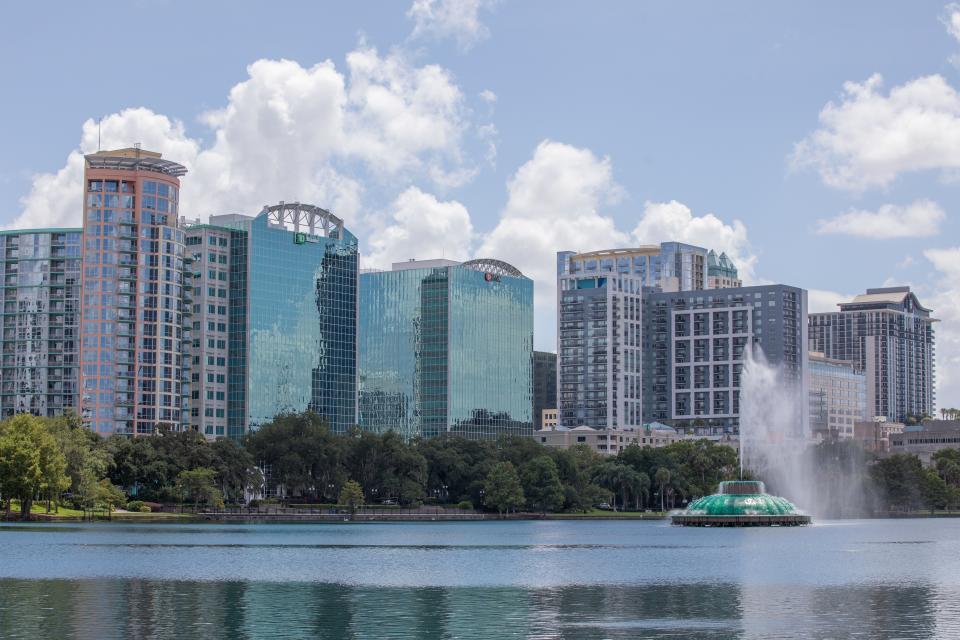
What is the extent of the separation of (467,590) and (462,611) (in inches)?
547

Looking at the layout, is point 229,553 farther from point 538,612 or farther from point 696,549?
point 538,612

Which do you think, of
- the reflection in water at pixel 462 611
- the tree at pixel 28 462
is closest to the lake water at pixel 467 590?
the reflection in water at pixel 462 611

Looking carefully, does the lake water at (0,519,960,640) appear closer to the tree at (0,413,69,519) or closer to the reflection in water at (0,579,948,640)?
the reflection in water at (0,579,948,640)

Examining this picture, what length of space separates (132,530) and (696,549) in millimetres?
76477

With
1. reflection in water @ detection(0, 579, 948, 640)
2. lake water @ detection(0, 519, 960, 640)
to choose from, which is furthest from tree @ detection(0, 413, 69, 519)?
reflection in water @ detection(0, 579, 948, 640)

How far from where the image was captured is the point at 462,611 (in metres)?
78.7

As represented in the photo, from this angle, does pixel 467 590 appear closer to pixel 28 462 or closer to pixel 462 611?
pixel 462 611

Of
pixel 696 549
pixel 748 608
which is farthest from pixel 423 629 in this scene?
pixel 696 549

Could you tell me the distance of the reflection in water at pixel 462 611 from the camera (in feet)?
225

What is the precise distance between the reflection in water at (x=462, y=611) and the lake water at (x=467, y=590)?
0.12 m

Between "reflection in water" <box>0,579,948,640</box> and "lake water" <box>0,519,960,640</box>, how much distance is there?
4.7 inches

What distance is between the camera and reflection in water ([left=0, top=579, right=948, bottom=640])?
225 feet

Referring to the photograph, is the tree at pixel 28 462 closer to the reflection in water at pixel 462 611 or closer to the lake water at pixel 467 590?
the lake water at pixel 467 590

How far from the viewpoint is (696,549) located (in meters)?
151
